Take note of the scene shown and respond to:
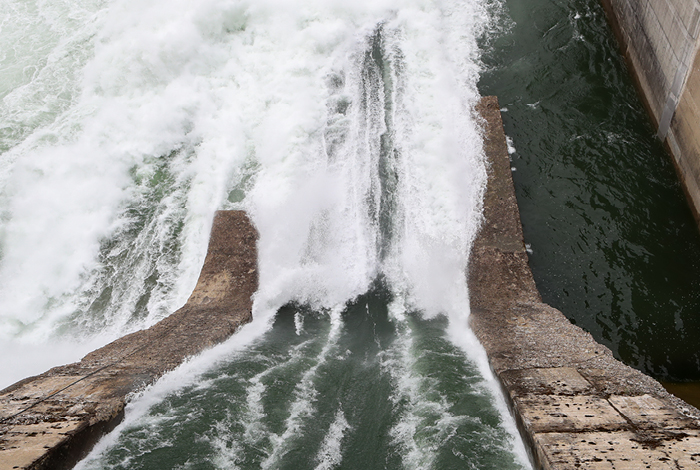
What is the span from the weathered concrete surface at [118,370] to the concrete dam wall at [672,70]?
7.55 m

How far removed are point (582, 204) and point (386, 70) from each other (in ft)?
14.4

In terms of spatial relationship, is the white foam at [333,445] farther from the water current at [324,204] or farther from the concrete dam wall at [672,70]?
the concrete dam wall at [672,70]

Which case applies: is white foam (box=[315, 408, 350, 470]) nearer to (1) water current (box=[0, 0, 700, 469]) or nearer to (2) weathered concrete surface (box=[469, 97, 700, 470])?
(1) water current (box=[0, 0, 700, 469])

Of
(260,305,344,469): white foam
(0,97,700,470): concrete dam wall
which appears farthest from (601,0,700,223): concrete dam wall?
(260,305,344,469): white foam

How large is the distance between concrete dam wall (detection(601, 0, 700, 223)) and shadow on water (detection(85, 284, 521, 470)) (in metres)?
6.06

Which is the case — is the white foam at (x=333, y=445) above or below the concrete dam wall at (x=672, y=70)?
below

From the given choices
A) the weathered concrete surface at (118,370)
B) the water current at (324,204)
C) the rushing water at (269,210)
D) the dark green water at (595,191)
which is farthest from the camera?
the dark green water at (595,191)

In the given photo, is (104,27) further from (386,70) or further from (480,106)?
(480,106)

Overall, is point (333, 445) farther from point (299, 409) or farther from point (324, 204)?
point (324, 204)

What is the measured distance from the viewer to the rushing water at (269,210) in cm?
514

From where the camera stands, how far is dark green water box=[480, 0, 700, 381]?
767 centimetres

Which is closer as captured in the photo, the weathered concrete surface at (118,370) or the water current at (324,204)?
the weathered concrete surface at (118,370)

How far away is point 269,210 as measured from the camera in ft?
27.7

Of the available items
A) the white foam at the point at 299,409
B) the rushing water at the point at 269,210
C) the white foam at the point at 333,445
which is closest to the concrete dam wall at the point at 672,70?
the rushing water at the point at 269,210
